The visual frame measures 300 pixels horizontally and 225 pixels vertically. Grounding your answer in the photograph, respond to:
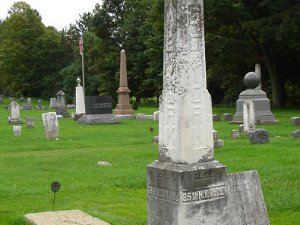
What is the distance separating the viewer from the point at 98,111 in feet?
91.6

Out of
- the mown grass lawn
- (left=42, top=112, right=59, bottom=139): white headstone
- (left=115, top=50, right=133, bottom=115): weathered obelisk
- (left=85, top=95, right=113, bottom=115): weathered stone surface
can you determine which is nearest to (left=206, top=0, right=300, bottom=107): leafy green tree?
(left=115, top=50, right=133, bottom=115): weathered obelisk

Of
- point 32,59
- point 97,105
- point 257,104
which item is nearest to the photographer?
point 257,104

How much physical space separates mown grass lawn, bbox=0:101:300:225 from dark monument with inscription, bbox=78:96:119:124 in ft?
25.5

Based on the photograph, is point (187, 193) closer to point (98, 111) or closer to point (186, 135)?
point (186, 135)

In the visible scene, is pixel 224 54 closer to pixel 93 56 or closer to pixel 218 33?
pixel 218 33

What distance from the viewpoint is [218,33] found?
39.2 m

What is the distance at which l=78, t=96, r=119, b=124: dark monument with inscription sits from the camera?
90.5 feet

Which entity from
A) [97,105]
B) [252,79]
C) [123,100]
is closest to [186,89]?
[252,79]

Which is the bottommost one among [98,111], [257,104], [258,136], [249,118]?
[258,136]

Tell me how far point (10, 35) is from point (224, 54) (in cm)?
4236

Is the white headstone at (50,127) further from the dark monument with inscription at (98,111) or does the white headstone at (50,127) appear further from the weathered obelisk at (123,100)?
the weathered obelisk at (123,100)

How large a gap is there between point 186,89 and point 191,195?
3.82 feet

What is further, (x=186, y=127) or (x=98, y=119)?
(x=98, y=119)

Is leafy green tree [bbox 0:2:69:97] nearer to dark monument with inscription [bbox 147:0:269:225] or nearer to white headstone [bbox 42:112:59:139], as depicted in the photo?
white headstone [bbox 42:112:59:139]
